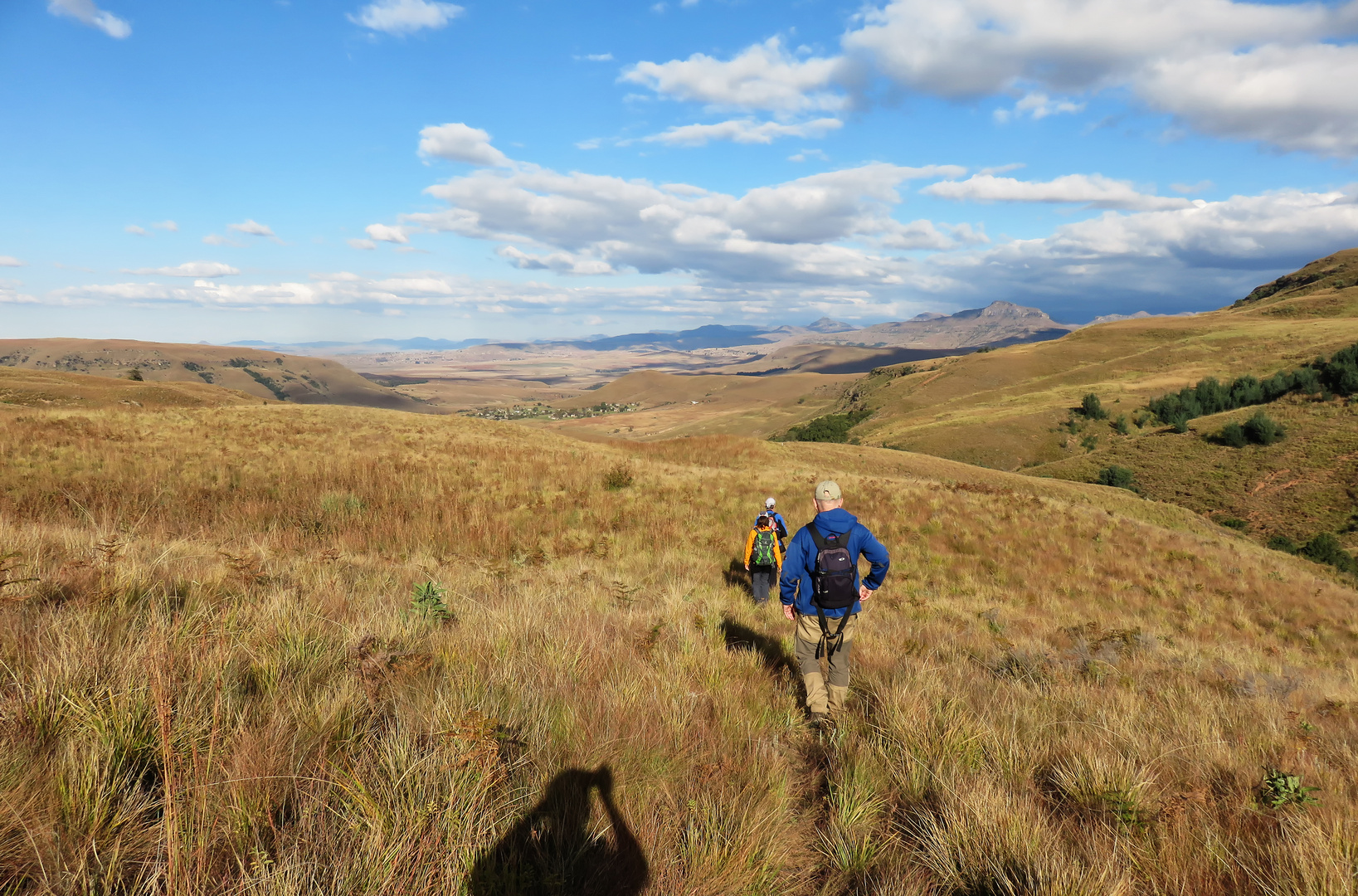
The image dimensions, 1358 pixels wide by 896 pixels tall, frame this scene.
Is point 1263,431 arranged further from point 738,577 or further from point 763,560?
point 763,560

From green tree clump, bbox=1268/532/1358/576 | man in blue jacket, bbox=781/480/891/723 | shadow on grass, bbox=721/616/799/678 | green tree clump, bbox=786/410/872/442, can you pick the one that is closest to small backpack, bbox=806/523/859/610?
man in blue jacket, bbox=781/480/891/723

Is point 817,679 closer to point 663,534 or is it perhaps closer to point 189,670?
point 189,670

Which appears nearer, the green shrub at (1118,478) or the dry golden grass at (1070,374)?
the green shrub at (1118,478)

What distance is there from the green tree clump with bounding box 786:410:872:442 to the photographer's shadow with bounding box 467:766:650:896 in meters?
69.6

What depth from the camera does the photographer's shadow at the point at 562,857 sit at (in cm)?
225

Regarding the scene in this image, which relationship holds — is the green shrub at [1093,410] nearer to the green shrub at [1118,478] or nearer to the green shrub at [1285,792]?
the green shrub at [1118,478]

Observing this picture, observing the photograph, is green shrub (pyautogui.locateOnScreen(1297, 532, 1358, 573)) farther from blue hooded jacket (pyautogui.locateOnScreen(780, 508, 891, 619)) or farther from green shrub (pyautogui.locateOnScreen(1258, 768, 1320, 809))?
blue hooded jacket (pyautogui.locateOnScreen(780, 508, 891, 619))

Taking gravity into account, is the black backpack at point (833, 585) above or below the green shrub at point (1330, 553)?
above

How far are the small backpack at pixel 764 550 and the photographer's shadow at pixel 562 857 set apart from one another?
678cm

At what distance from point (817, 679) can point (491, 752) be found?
2.99m

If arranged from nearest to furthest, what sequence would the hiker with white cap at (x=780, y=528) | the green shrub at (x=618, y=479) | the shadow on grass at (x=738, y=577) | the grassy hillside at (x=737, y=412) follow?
1. the hiker with white cap at (x=780, y=528)
2. the shadow on grass at (x=738, y=577)
3. the green shrub at (x=618, y=479)
4. the grassy hillside at (x=737, y=412)

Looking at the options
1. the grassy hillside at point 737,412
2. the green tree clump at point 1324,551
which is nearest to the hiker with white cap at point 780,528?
the green tree clump at point 1324,551

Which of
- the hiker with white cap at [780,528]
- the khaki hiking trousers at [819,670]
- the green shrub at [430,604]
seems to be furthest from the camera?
the hiker with white cap at [780,528]

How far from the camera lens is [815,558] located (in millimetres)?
4918
